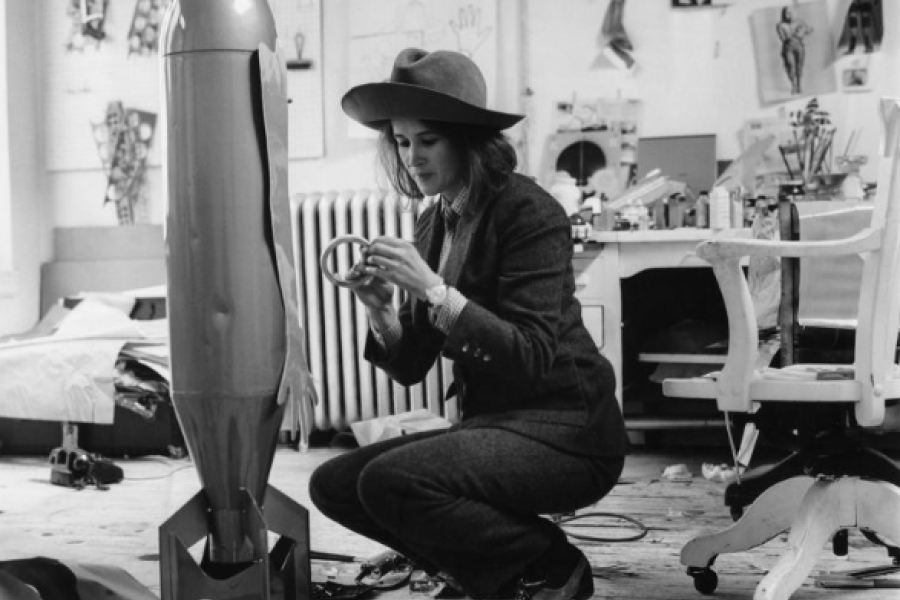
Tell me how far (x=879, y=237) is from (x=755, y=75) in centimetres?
209

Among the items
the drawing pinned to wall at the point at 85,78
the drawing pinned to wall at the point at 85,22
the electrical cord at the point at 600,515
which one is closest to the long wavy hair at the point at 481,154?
the electrical cord at the point at 600,515

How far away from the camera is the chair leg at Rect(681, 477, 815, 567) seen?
2.11 metres

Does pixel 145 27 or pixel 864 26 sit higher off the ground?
pixel 145 27

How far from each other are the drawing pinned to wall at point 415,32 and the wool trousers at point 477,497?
2.52 metres

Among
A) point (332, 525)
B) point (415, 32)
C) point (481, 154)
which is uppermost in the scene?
point (415, 32)

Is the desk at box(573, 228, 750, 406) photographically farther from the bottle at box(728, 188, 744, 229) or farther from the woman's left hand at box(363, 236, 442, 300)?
the woman's left hand at box(363, 236, 442, 300)

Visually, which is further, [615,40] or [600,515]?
[615,40]

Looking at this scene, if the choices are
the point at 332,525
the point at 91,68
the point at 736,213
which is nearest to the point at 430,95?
the point at 332,525

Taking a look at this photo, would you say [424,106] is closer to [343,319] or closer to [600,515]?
[600,515]

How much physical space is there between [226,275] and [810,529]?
1221 millimetres

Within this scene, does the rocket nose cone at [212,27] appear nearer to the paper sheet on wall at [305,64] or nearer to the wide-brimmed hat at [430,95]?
the wide-brimmed hat at [430,95]

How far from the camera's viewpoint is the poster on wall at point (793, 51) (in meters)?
3.86

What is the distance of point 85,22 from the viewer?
4.67 m

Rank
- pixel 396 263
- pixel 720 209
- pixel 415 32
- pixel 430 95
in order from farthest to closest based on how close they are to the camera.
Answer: pixel 415 32 < pixel 720 209 < pixel 430 95 < pixel 396 263
